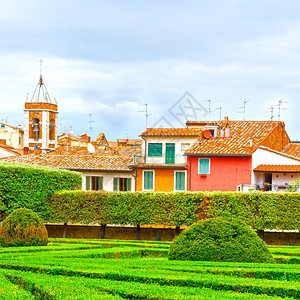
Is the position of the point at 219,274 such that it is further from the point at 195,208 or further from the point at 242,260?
the point at 195,208

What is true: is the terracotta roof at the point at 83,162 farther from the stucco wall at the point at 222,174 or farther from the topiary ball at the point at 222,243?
the topiary ball at the point at 222,243

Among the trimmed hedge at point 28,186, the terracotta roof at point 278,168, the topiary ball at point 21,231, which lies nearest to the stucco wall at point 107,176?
the terracotta roof at point 278,168

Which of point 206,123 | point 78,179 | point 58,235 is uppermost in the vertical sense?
point 206,123

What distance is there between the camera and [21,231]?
24.7 m

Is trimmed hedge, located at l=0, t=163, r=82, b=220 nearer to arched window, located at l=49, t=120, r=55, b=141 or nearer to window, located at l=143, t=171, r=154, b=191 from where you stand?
window, located at l=143, t=171, r=154, b=191

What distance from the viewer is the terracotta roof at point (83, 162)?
5262cm

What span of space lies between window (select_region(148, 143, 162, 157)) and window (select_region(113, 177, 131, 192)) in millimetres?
3153

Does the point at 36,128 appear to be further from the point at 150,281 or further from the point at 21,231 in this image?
the point at 150,281

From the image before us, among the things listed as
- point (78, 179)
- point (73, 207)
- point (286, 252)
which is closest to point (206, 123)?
point (78, 179)

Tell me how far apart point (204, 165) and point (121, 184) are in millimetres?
7706

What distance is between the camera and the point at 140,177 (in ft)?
175

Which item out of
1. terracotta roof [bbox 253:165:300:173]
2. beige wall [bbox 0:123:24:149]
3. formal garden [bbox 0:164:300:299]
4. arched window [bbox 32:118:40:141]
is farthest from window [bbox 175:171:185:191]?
beige wall [bbox 0:123:24:149]

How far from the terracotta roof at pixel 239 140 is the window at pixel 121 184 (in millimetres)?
Result: 6195

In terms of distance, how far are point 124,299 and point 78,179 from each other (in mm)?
31508
